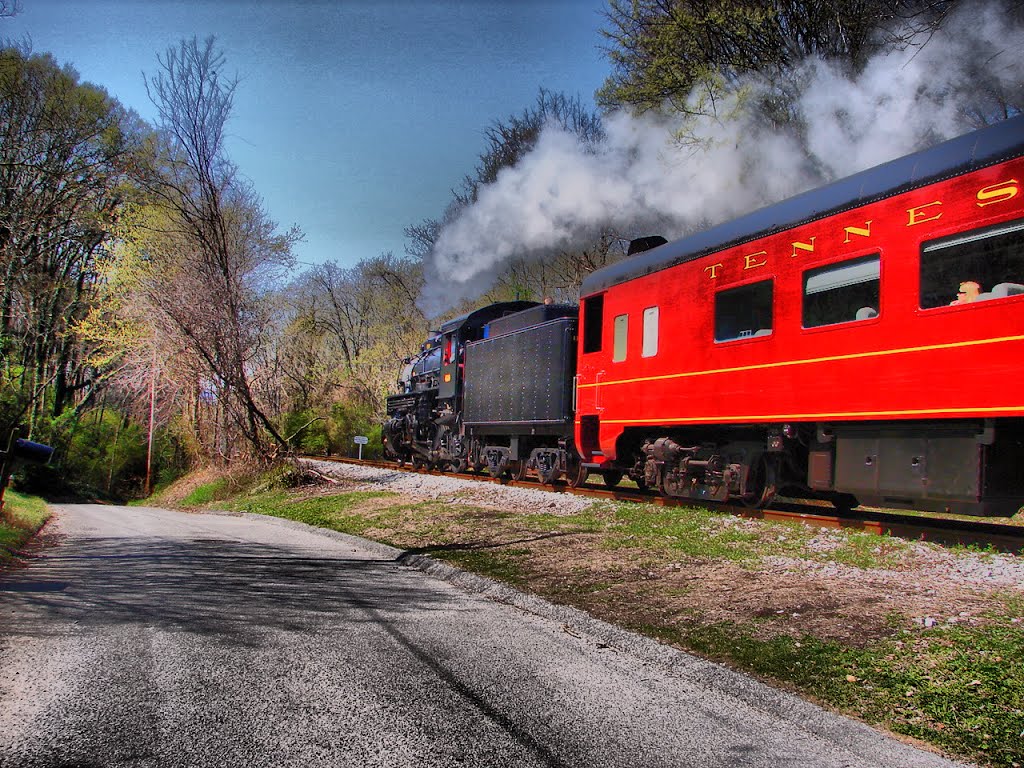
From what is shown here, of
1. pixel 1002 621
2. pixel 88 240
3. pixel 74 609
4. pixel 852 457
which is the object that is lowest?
pixel 74 609

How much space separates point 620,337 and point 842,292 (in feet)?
13.0

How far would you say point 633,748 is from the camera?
2861 millimetres

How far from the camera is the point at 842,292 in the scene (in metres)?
7.34

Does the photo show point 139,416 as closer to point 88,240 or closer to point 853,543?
point 88,240

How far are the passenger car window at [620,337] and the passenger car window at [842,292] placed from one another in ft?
10.9

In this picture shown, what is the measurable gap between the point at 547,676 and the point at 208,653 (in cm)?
184

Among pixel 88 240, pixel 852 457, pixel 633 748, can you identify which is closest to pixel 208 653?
pixel 633 748

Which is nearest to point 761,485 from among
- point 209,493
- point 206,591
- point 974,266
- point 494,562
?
point 974,266

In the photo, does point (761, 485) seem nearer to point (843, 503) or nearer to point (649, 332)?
point (843, 503)

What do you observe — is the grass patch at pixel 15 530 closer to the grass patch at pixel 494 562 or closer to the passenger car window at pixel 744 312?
the grass patch at pixel 494 562

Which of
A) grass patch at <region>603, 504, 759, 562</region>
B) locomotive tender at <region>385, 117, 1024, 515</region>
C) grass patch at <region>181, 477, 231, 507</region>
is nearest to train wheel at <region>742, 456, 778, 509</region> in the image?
locomotive tender at <region>385, 117, 1024, 515</region>

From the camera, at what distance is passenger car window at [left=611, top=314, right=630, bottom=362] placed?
10.7 meters

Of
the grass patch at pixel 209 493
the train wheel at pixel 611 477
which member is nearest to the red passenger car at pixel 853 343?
the train wheel at pixel 611 477

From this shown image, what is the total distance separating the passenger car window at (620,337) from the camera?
10734mm
